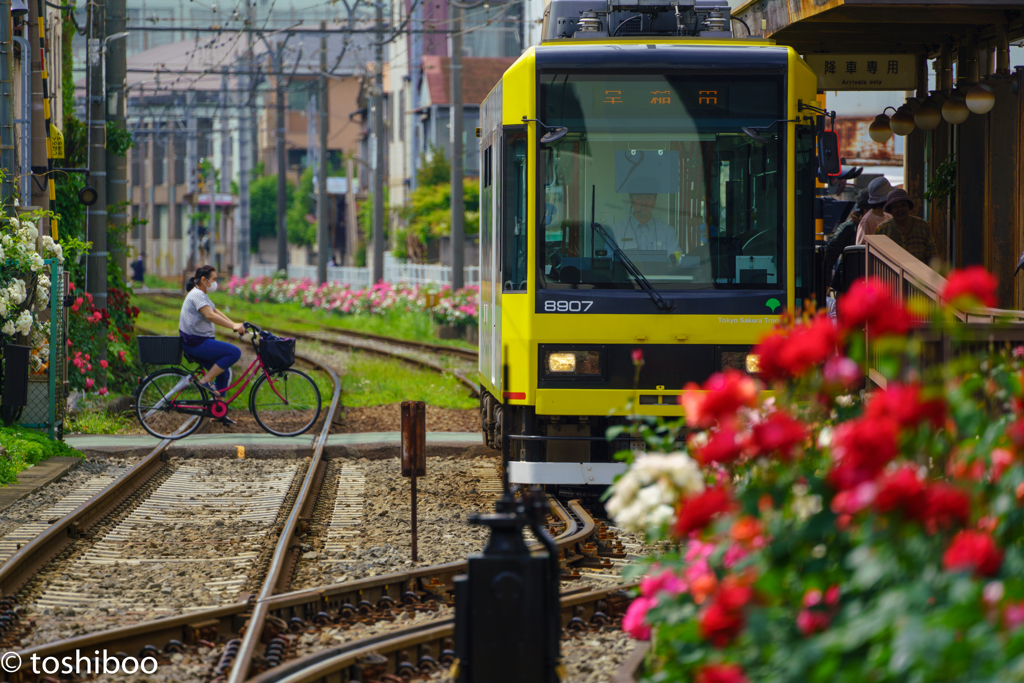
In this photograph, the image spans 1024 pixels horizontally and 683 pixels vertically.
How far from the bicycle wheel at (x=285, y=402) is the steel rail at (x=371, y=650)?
7.44 meters

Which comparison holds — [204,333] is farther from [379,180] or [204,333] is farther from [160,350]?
[379,180]

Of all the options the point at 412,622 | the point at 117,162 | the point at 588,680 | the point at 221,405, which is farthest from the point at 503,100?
the point at 117,162

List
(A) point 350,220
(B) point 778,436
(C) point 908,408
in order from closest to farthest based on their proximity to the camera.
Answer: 1. (C) point 908,408
2. (B) point 778,436
3. (A) point 350,220

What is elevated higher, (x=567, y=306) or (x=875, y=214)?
(x=875, y=214)

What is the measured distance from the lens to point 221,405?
13594 mm

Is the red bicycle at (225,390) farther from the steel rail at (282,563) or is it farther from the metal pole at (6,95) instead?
the metal pole at (6,95)

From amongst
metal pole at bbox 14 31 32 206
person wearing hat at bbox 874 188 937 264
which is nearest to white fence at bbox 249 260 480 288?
metal pole at bbox 14 31 32 206

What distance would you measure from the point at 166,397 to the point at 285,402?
121 cm

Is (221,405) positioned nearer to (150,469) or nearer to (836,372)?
(150,469)

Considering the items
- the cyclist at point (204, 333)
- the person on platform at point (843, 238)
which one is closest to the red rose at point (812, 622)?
the person on platform at point (843, 238)

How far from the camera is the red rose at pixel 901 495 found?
9.40 ft

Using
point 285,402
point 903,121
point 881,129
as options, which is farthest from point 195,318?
point 881,129

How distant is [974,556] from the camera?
2.86m

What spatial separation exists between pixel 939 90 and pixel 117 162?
435 inches
